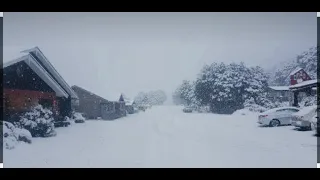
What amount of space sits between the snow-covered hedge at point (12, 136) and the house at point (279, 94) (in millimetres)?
21676

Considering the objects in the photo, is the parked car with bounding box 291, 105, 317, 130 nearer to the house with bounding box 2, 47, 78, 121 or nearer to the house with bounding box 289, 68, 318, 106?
the house with bounding box 289, 68, 318, 106

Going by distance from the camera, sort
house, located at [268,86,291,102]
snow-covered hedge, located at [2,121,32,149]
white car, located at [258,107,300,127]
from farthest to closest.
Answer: house, located at [268,86,291,102] → white car, located at [258,107,300,127] → snow-covered hedge, located at [2,121,32,149]

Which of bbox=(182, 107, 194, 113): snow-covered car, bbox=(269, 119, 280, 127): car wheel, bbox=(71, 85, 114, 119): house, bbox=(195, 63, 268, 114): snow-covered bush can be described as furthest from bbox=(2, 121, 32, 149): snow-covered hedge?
bbox=(182, 107, 194, 113): snow-covered car

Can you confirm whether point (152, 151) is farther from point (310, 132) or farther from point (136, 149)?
point (310, 132)

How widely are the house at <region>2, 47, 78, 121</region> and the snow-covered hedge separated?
2.75 m

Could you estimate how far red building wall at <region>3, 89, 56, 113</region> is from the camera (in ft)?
43.5

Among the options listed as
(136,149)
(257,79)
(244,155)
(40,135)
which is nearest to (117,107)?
(40,135)

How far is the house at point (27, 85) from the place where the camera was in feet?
43.5

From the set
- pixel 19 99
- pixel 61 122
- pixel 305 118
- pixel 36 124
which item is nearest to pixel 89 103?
pixel 61 122

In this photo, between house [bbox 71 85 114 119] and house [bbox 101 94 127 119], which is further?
house [bbox 71 85 114 119]

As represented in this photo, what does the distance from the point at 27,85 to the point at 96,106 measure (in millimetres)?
A: 9149

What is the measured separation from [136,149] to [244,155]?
3374 millimetres
